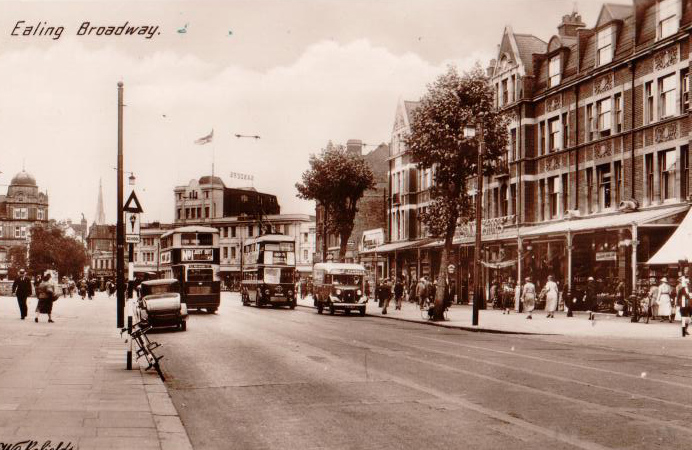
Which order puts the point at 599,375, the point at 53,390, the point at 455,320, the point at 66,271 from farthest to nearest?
the point at 66,271 → the point at 455,320 → the point at 599,375 → the point at 53,390

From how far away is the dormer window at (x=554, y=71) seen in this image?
4409 centimetres

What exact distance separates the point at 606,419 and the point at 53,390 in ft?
23.6

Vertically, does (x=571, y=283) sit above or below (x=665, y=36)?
below

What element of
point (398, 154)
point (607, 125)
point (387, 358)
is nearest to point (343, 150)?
point (398, 154)

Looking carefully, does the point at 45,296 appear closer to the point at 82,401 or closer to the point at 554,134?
the point at 82,401

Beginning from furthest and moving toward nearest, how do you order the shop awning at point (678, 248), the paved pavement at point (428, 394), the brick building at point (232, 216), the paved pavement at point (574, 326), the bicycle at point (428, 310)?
the brick building at point (232, 216) → the bicycle at point (428, 310) → the shop awning at point (678, 248) → the paved pavement at point (574, 326) → the paved pavement at point (428, 394)

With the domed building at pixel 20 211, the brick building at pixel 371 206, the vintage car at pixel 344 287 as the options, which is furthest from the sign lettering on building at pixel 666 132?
the domed building at pixel 20 211

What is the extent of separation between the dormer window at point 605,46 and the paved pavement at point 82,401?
28246mm

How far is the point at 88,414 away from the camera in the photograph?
955 cm

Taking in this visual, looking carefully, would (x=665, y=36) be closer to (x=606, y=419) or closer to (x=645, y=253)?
(x=645, y=253)

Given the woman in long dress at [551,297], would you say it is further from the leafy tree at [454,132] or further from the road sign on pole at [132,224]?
the road sign on pole at [132,224]

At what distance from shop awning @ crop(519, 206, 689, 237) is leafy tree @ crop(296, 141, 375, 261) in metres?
20.1
